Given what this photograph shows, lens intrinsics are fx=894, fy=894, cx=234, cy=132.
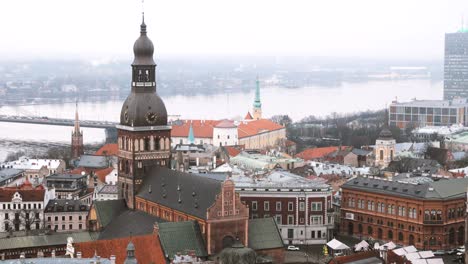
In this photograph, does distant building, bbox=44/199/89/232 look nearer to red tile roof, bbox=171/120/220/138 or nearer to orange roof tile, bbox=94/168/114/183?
orange roof tile, bbox=94/168/114/183

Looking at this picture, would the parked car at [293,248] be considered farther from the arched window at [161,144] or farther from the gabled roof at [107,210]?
the gabled roof at [107,210]

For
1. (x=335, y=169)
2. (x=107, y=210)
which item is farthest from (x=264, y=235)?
(x=335, y=169)

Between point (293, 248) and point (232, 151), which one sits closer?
point (293, 248)

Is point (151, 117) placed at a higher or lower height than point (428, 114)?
higher

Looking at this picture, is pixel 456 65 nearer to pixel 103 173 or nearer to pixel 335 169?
pixel 335 169

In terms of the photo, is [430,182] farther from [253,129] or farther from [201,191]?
[253,129]

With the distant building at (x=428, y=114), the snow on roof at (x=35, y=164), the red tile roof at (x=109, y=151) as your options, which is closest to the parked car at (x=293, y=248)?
the snow on roof at (x=35, y=164)
